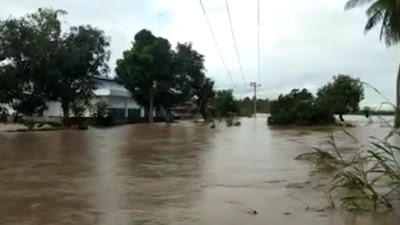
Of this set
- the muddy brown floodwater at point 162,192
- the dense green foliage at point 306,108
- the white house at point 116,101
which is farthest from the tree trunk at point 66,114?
the muddy brown floodwater at point 162,192

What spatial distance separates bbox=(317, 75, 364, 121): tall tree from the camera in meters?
47.0

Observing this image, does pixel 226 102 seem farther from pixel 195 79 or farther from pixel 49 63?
pixel 49 63

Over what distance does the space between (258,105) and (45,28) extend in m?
68.7

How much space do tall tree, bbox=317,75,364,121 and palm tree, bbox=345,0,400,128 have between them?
14.0 m

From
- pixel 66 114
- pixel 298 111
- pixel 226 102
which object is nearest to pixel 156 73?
pixel 66 114

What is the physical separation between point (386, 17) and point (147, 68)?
86.0 feet

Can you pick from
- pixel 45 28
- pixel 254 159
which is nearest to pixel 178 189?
pixel 254 159

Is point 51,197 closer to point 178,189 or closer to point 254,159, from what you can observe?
point 178,189

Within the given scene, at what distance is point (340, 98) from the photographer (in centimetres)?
5159

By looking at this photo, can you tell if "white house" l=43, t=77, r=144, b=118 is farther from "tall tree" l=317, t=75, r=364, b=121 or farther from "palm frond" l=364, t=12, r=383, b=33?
"palm frond" l=364, t=12, r=383, b=33

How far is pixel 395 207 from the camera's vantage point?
6.77 meters

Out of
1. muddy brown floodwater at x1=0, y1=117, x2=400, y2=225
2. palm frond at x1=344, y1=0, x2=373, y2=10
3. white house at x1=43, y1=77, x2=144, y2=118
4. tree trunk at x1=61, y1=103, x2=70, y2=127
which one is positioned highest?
palm frond at x1=344, y1=0, x2=373, y2=10

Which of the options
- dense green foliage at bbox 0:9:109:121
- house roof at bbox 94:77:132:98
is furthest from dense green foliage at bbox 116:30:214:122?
dense green foliage at bbox 0:9:109:121

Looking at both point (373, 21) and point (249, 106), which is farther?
point (249, 106)
